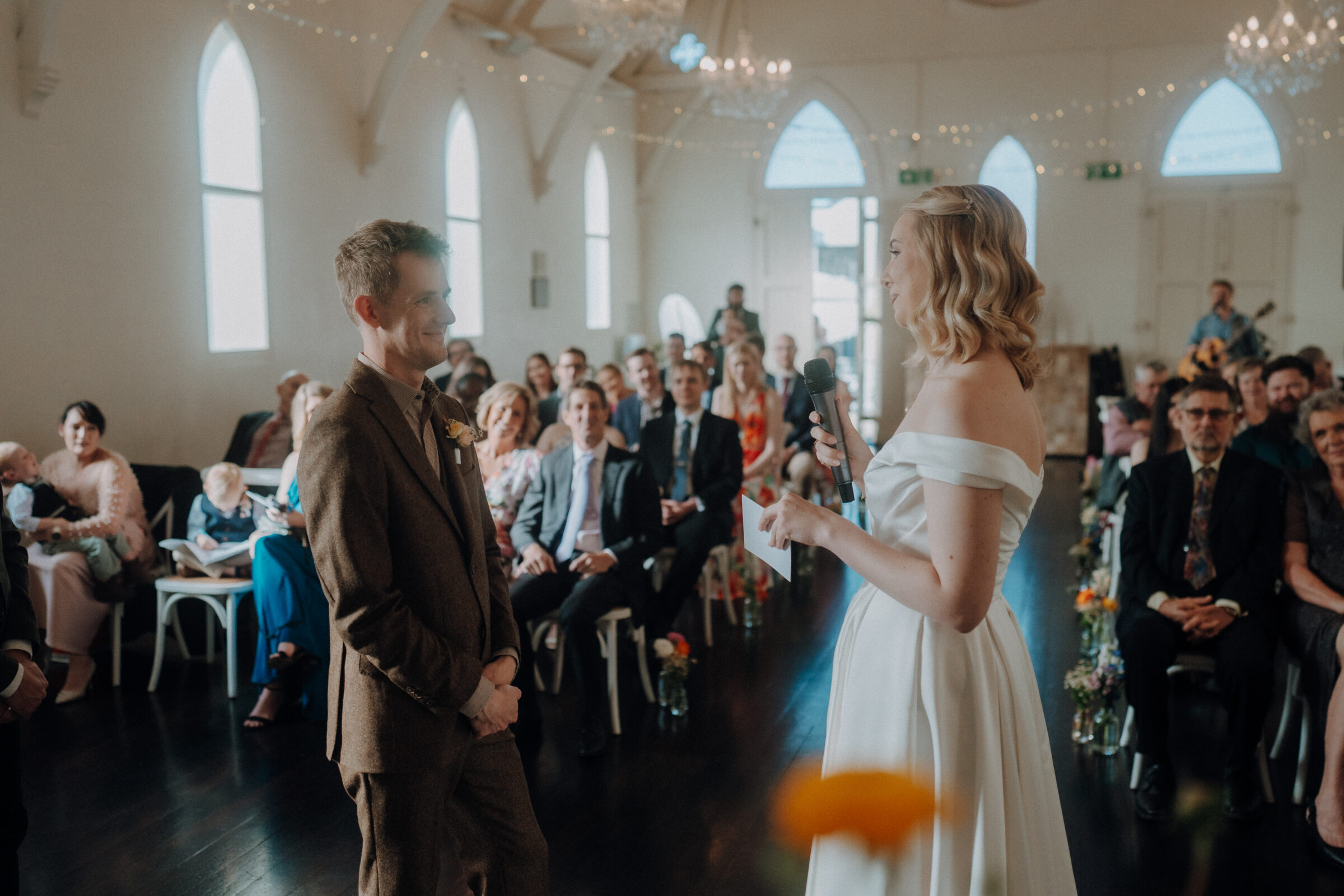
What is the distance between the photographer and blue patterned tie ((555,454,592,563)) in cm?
429

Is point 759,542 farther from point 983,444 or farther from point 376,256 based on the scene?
point 376,256

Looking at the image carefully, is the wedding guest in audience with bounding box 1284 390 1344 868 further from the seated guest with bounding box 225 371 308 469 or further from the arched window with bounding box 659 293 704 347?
the arched window with bounding box 659 293 704 347

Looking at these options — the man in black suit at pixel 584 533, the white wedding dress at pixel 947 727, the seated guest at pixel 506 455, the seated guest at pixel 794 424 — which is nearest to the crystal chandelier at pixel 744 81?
the seated guest at pixel 794 424

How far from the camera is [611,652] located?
412 cm

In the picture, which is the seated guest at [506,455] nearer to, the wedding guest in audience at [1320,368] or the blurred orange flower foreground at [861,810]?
the blurred orange flower foreground at [861,810]

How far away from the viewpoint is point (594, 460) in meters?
4.29

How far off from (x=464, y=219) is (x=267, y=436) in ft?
13.6

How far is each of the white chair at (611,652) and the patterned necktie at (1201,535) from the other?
204 cm

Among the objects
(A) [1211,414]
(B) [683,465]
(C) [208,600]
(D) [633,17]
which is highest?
(D) [633,17]

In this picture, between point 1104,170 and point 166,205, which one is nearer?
point 166,205

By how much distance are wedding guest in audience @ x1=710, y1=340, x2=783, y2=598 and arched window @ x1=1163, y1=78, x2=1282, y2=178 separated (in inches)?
310

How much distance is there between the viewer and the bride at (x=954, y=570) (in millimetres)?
1499

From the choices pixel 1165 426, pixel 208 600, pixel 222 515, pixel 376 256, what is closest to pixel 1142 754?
pixel 1165 426

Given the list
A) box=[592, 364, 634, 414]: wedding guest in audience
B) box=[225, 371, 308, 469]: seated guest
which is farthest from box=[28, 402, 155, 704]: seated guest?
box=[592, 364, 634, 414]: wedding guest in audience
